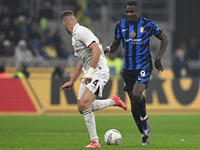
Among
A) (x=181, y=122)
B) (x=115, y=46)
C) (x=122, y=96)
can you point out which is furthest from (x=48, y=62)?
(x=115, y=46)

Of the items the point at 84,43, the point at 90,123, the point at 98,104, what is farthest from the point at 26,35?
the point at 90,123

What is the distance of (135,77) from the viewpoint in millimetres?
9430

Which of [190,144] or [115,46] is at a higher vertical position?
[115,46]

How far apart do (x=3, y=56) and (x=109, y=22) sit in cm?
602

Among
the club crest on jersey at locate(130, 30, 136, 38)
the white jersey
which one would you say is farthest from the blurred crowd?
the white jersey

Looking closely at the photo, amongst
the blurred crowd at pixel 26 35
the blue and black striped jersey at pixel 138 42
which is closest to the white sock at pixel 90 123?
the blue and black striped jersey at pixel 138 42

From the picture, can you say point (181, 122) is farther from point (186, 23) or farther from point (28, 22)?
point (186, 23)

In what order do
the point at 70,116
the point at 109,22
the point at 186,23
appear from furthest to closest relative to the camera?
the point at 186,23, the point at 109,22, the point at 70,116

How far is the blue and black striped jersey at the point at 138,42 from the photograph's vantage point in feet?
30.7

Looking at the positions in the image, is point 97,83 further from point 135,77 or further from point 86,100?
point 135,77

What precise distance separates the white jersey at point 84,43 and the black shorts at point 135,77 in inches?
31.5

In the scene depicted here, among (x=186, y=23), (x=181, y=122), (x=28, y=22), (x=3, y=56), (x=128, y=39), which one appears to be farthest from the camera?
(x=186, y=23)

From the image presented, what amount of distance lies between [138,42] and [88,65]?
1040 mm

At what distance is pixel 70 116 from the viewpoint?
17172 mm
